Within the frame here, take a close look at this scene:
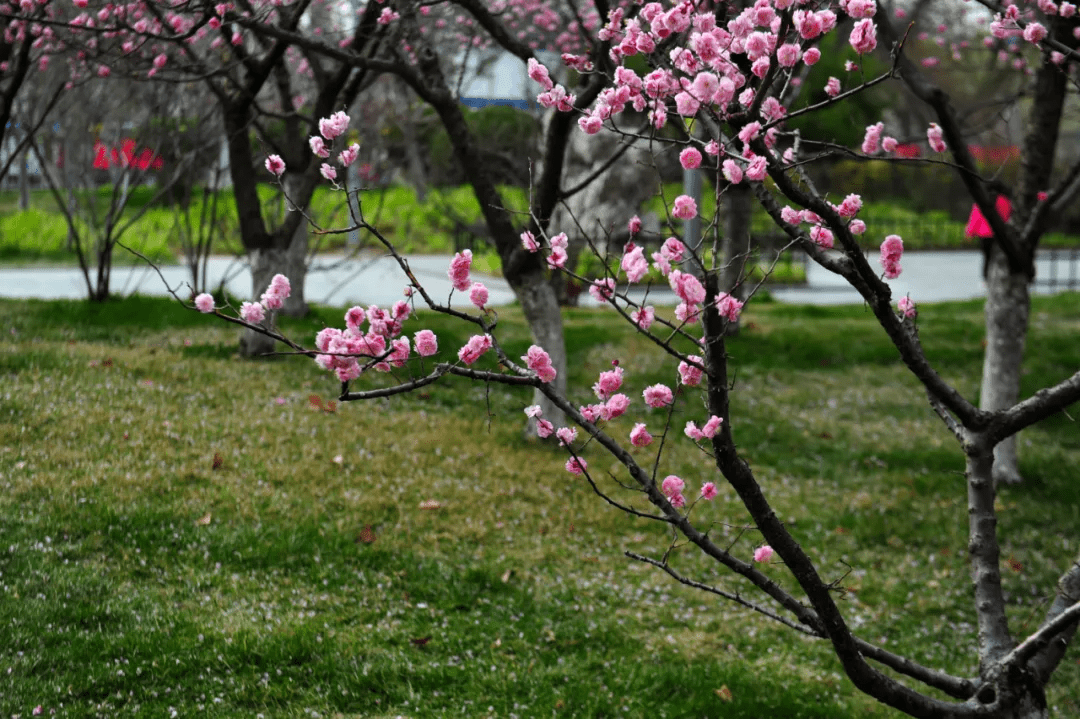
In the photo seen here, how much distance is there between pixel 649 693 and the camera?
504cm

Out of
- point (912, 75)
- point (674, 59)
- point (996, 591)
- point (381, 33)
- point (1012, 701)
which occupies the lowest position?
point (1012, 701)

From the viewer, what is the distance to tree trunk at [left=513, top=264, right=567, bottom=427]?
Result: 27.4 feet

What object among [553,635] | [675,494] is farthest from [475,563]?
[675,494]

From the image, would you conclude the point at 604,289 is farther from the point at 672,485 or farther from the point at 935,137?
the point at 935,137

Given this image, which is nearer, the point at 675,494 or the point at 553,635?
the point at 675,494

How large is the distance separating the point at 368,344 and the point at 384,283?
1576 centimetres

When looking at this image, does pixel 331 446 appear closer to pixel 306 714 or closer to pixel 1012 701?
pixel 306 714

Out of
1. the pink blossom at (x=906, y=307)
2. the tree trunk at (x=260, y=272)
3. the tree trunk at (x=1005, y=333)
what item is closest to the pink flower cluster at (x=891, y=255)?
the pink blossom at (x=906, y=307)

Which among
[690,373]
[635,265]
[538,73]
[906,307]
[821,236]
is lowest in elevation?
[690,373]

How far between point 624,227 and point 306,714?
15675mm

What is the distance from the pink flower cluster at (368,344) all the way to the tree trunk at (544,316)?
5264 millimetres

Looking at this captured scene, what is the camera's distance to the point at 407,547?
6340 millimetres

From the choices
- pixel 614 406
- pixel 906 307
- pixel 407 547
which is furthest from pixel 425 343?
pixel 407 547

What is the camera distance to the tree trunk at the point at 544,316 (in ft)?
27.4
